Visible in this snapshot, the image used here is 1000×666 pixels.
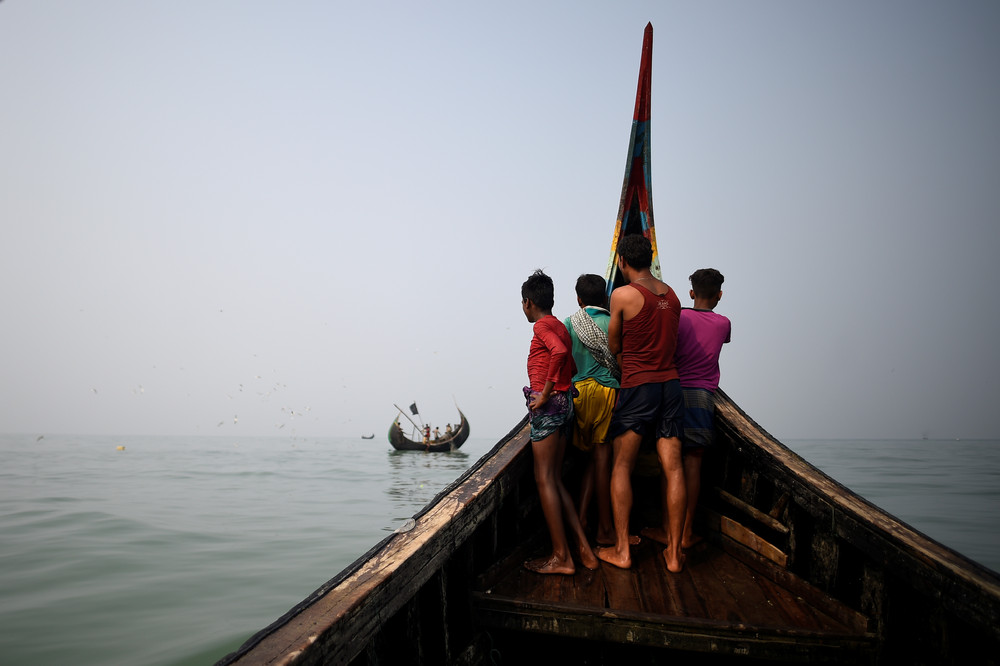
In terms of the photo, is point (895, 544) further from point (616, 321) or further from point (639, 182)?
point (639, 182)

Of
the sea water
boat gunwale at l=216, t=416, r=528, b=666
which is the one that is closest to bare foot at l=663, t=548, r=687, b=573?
boat gunwale at l=216, t=416, r=528, b=666

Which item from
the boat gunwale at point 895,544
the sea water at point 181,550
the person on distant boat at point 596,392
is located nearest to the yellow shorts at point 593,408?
the person on distant boat at point 596,392

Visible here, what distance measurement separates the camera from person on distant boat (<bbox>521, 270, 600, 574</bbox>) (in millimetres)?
2658

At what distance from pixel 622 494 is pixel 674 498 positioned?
248 millimetres

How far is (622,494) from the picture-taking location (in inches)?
109

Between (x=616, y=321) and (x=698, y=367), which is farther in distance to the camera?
(x=698, y=367)

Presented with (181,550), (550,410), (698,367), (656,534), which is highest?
(698,367)

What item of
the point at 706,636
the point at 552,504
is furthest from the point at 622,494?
the point at 706,636

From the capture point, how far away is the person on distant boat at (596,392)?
3.00 m

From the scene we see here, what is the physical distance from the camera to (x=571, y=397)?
281 centimetres

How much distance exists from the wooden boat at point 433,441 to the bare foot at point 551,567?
103 feet

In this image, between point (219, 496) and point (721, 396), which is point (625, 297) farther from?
point (219, 496)

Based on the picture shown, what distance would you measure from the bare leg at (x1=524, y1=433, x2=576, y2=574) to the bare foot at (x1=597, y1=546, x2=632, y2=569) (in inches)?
9.9

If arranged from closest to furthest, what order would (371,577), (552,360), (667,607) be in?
(371,577)
(667,607)
(552,360)
